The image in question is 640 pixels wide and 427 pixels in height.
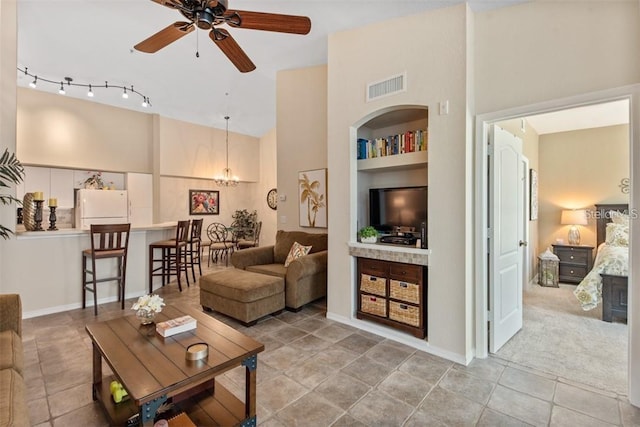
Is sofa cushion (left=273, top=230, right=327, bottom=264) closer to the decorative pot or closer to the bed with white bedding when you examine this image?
the decorative pot

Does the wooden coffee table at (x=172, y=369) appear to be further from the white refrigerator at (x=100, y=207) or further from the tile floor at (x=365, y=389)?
the white refrigerator at (x=100, y=207)

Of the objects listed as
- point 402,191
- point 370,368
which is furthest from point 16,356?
point 402,191

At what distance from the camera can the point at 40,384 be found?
88.8 inches

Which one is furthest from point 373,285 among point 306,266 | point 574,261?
point 574,261

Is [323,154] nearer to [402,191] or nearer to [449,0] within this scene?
[402,191]

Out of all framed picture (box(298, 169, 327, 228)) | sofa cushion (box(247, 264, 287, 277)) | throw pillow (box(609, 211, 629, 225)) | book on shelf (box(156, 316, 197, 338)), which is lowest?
sofa cushion (box(247, 264, 287, 277))

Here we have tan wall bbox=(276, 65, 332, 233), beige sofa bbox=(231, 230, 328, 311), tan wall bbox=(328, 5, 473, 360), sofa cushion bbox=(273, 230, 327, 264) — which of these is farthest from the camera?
tan wall bbox=(276, 65, 332, 233)

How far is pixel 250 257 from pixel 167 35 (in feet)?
9.70

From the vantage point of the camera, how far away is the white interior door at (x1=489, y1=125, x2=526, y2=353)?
2.75 meters

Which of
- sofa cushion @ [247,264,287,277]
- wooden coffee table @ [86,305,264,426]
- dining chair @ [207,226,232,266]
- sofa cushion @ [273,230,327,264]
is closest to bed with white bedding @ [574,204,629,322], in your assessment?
sofa cushion @ [273,230,327,264]

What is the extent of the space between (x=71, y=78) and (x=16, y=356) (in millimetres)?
5384

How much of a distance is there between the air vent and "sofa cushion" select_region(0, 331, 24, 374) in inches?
136

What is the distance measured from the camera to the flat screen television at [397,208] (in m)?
3.24

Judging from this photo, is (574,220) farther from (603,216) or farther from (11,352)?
(11,352)
